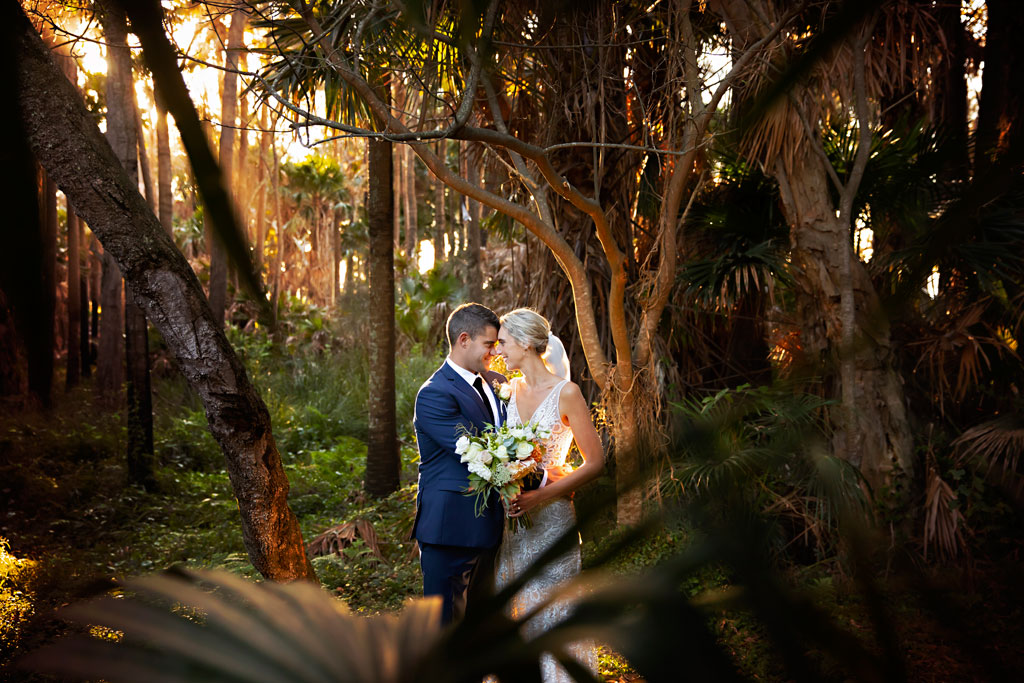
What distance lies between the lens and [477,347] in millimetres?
3852

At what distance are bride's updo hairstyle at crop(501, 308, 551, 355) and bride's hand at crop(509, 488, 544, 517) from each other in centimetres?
86

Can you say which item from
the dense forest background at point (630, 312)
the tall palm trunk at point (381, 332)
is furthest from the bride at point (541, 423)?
the tall palm trunk at point (381, 332)

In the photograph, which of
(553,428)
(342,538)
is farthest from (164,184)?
(553,428)

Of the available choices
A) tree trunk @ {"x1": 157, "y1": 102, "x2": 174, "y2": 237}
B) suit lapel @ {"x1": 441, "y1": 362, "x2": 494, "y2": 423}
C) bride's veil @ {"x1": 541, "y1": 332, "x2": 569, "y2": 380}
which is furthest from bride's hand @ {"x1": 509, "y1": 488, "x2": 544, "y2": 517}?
tree trunk @ {"x1": 157, "y1": 102, "x2": 174, "y2": 237}

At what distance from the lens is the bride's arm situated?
3.47 meters

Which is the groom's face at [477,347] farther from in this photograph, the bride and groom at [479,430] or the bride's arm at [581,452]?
the bride's arm at [581,452]

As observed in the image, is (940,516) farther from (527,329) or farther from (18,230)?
(18,230)

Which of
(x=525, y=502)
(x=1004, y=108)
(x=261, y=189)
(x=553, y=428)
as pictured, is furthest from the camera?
(x=261, y=189)

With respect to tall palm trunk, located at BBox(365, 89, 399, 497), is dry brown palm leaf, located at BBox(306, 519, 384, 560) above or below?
below

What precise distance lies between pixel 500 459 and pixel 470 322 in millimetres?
919

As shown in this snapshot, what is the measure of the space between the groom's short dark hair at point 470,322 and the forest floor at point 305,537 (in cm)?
145

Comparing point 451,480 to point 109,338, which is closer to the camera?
point 451,480

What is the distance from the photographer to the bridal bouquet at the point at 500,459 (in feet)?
10.9

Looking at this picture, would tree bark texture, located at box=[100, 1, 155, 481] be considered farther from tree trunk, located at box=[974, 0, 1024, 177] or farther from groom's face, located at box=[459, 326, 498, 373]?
tree trunk, located at box=[974, 0, 1024, 177]
